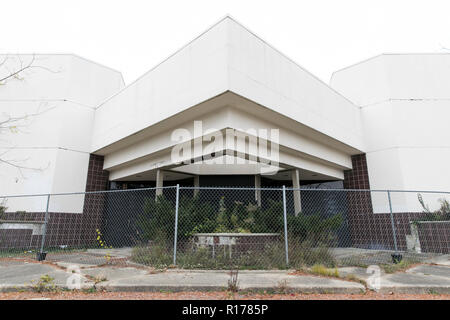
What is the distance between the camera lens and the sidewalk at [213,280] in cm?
412

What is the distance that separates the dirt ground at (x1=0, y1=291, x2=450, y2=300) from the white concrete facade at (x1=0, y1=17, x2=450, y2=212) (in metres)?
3.85

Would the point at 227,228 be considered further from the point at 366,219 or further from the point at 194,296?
the point at 366,219

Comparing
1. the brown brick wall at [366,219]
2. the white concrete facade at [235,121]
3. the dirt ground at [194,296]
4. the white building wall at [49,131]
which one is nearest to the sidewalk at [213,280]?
the dirt ground at [194,296]

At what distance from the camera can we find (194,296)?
3.88m

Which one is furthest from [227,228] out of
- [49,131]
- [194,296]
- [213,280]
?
[49,131]

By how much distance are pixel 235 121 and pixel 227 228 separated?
9.88 ft

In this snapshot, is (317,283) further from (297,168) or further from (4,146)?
(4,146)

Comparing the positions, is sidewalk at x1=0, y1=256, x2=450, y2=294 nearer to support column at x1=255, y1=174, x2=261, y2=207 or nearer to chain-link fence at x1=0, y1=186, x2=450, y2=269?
chain-link fence at x1=0, y1=186, x2=450, y2=269

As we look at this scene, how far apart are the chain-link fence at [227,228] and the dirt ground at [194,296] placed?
1.67 m

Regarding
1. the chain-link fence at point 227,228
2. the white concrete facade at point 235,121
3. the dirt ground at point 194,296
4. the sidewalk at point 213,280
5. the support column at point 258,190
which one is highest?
the white concrete facade at point 235,121

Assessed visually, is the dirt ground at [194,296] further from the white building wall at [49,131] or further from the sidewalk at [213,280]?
the white building wall at [49,131]
